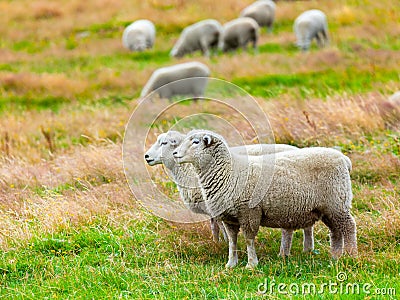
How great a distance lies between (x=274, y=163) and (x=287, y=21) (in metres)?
20.5

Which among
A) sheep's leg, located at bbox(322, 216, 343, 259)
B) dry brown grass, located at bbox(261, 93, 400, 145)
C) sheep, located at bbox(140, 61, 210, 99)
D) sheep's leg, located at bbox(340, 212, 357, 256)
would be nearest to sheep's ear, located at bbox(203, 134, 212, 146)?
sheep's leg, located at bbox(322, 216, 343, 259)

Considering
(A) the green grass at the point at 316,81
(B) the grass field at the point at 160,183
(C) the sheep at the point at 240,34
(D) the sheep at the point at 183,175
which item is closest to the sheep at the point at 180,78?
(B) the grass field at the point at 160,183

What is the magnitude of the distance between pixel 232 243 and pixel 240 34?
16456mm

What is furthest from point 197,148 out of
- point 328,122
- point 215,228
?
point 328,122

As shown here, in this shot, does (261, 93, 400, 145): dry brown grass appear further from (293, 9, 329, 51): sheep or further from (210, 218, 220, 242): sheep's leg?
(293, 9, 329, 51): sheep

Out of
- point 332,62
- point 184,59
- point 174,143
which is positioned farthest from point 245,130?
point 184,59

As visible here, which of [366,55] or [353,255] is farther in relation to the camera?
[366,55]

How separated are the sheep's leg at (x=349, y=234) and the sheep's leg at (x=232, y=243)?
1.03m

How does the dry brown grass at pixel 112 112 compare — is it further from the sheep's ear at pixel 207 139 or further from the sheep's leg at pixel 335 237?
the sheep's ear at pixel 207 139

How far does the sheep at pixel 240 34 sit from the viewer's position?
21.8m

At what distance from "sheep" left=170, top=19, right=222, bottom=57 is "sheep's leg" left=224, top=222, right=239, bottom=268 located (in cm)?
1625

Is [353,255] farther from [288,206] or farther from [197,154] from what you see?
[197,154]

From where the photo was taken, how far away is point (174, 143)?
6.32 metres

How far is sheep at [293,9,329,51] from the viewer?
21250 millimetres
